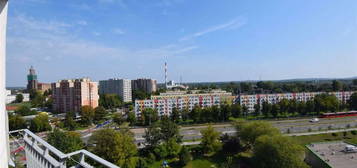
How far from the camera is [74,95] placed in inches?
1208

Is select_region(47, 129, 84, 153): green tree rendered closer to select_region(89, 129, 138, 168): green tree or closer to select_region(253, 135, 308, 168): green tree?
select_region(89, 129, 138, 168): green tree

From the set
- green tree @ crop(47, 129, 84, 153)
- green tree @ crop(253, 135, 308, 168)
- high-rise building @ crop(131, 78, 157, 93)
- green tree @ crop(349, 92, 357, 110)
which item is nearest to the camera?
green tree @ crop(253, 135, 308, 168)

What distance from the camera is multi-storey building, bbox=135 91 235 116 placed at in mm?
27781

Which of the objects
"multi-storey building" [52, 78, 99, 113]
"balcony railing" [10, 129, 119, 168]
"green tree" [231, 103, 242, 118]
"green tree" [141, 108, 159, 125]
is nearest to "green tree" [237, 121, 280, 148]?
"green tree" [231, 103, 242, 118]

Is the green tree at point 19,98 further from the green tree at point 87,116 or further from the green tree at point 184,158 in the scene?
the green tree at point 184,158

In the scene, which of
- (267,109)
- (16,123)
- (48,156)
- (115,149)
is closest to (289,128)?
(267,109)

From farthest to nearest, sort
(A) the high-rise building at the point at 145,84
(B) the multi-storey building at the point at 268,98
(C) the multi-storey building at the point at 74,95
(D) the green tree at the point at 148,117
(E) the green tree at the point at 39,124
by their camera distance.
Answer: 1. (A) the high-rise building at the point at 145,84
2. (B) the multi-storey building at the point at 268,98
3. (C) the multi-storey building at the point at 74,95
4. (D) the green tree at the point at 148,117
5. (E) the green tree at the point at 39,124

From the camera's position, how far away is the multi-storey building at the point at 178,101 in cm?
2778

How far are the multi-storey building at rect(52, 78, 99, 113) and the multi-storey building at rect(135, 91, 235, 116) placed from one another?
9369mm

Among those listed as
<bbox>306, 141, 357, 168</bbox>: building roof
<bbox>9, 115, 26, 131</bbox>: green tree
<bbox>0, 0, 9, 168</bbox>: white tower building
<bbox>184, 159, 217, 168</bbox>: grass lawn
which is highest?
<bbox>0, 0, 9, 168</bbox>: white tower building

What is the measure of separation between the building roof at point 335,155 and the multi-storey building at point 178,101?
16955mm

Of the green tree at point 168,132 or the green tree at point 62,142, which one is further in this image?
the green tree at point 168,132

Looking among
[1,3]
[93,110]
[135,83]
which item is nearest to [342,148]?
[1,3]

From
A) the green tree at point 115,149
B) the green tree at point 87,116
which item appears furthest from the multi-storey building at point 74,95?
the green tree at point 115,149
